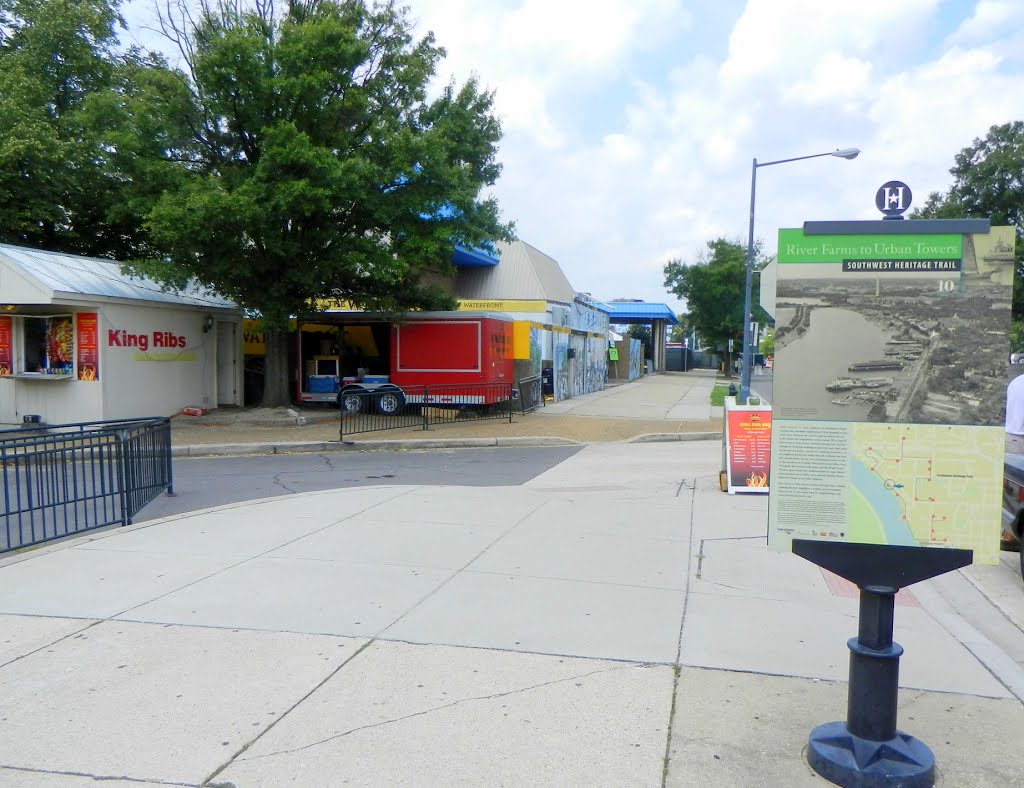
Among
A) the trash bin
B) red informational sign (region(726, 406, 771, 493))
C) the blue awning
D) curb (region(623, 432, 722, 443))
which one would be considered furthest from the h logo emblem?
the blue awning

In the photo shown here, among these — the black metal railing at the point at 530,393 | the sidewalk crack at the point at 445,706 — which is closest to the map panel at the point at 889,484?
the sidewalk crack at the point at 445,706

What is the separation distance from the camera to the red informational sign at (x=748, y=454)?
10.7 metres

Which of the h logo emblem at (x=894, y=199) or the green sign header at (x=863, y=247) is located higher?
the h logo emblem at (x=894, y=199)

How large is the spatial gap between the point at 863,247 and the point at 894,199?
34 cm

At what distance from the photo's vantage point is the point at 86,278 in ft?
60.8

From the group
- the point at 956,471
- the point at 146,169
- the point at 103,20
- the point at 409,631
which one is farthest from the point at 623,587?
the point at 103,20

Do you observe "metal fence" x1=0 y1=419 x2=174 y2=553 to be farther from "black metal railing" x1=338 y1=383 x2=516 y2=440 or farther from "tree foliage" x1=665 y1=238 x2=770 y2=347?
"tree foliage" x1=665 y1=238 x2=770 y2=347

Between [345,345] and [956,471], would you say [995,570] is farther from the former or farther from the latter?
[345,345]

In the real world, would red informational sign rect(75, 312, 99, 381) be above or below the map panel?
above

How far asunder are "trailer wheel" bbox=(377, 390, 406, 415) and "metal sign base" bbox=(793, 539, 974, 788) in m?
18.6

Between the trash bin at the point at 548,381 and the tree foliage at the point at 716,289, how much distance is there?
2869 centimetres

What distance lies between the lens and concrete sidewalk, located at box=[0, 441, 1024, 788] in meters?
3.86

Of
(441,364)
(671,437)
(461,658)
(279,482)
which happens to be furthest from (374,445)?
(461,658)

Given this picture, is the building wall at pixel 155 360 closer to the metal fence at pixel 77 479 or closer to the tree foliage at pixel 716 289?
the metal fence at pixel 77 479
